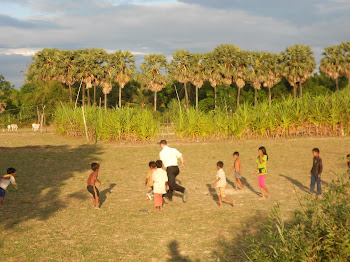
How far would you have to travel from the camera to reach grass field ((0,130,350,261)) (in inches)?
275

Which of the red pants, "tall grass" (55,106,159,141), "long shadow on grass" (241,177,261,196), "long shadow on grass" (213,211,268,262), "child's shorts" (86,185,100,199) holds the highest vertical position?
"tall grass" (55,106,159,141)

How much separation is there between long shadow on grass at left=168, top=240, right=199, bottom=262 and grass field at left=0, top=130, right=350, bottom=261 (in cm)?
2

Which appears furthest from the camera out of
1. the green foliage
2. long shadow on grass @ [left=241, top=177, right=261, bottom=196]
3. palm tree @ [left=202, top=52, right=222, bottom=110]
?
palm tree @ [left=202, top=52, right=222, bottom=110]

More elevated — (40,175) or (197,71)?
(197,71)

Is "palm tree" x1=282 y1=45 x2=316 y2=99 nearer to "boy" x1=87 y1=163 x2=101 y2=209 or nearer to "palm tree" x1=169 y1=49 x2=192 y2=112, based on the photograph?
"palm tree" x1=169 y1=49 x2=192 y2=112

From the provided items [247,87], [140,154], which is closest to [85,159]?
[140,154]

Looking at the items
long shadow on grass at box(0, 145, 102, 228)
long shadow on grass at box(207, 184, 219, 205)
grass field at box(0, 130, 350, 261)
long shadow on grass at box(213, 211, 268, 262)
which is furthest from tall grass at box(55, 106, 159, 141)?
long shadow on grass at box(213, 211, 268, 262)

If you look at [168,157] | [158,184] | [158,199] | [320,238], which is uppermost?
[168,157]

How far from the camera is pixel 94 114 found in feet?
84.0

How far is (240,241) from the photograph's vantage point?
738 centimetres

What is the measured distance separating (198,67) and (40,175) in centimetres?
4748

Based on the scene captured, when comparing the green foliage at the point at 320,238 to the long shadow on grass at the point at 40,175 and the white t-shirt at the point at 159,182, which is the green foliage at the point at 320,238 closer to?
the white t-shirt at the point at 159,182

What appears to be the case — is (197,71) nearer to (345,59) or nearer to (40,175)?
(345,59)

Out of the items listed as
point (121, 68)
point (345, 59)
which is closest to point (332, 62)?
point (345, 59)
